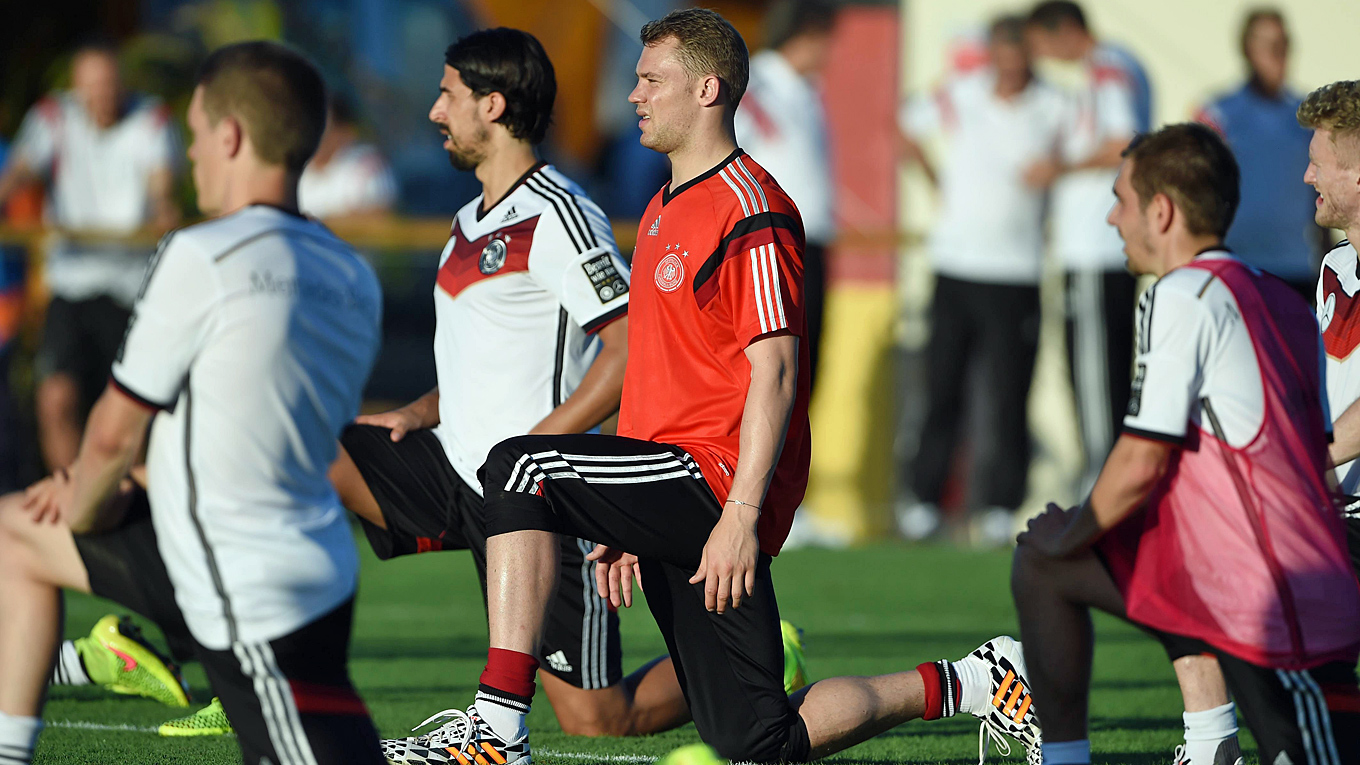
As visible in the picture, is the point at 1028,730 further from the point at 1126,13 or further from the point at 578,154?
the point at 578,154

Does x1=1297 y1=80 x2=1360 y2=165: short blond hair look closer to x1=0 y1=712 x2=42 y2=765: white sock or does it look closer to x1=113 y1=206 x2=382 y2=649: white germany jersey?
x1=113 y1=206 x2=382 y2=649: white germany jersey

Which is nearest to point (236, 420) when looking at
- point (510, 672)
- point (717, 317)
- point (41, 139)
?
point (510, 672)

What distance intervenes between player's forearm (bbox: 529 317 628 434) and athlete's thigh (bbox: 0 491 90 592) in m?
1.33

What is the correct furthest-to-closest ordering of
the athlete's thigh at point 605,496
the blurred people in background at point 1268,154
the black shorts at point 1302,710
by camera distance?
the blurred people in background at point 1268,154, the athlete's thigh at point 605,496, the black shorts at point 1302,710

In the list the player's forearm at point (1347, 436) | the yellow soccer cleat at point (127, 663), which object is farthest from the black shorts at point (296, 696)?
the player's forearm at point (1347, 436)

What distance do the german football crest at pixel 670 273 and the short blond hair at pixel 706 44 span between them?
445mm

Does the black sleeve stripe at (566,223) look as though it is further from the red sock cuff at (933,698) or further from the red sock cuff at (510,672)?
the red sock cuff at (933,698)

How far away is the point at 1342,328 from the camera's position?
4336mm

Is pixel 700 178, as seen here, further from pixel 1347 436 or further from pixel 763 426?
pixel 1347 436

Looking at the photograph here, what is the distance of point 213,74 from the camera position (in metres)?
3.22

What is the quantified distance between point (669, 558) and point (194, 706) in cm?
218

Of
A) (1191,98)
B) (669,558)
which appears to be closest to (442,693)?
(669,558)

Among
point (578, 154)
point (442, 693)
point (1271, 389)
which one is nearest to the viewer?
point (1271, 389)

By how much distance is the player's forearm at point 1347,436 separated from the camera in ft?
13.2
